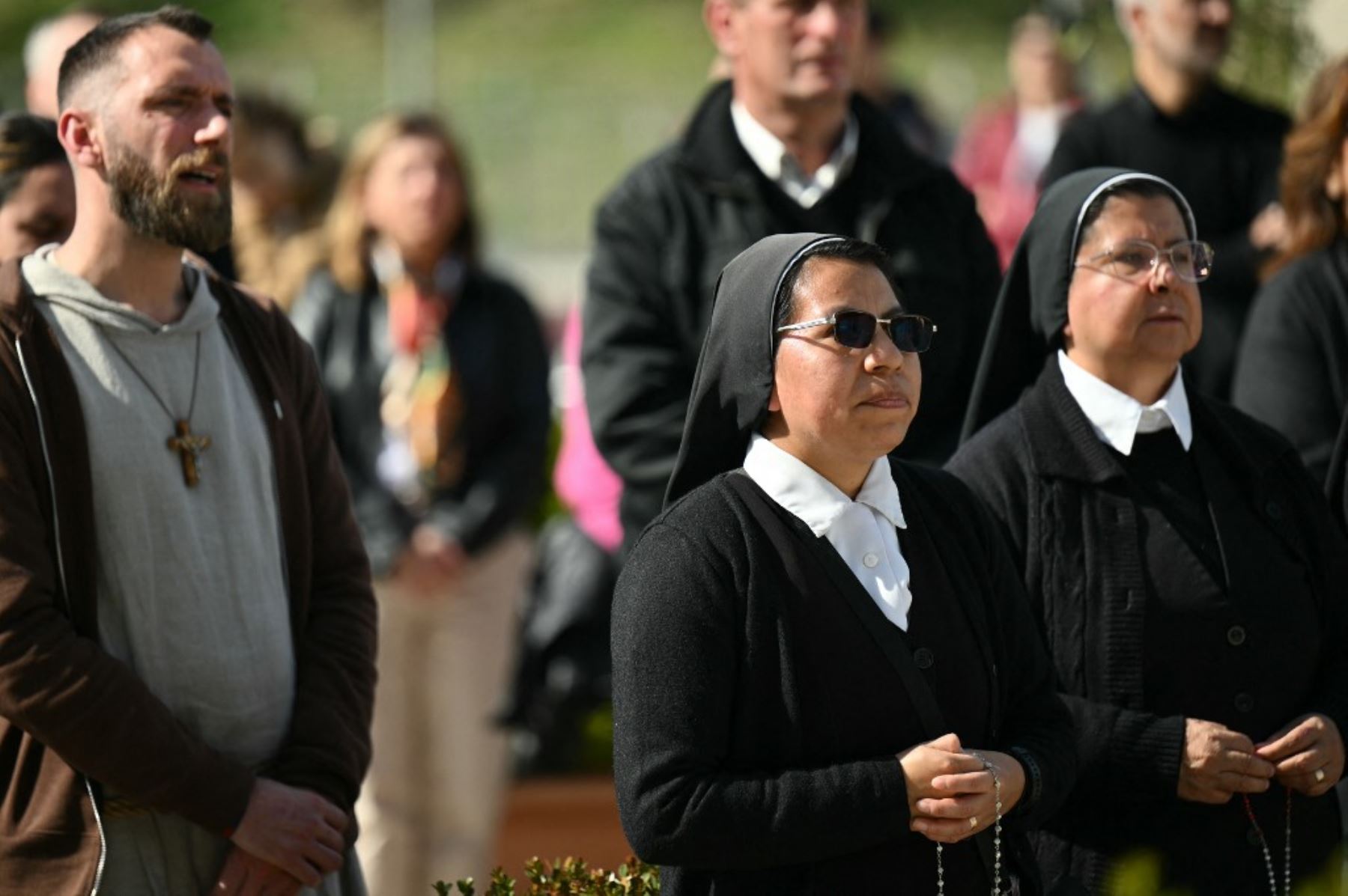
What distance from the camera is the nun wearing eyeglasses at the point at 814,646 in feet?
12.7

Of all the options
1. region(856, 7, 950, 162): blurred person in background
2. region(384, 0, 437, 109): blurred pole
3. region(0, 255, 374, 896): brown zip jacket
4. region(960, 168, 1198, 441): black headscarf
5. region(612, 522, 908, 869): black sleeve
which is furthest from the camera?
region(384, 0, 437, 109): blurred pole

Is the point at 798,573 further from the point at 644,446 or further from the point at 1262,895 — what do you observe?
the point at 644,446

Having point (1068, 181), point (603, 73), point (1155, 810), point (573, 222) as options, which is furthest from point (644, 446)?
point (603, 73)

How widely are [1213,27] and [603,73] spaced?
37.1m

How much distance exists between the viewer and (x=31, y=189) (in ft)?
17.5

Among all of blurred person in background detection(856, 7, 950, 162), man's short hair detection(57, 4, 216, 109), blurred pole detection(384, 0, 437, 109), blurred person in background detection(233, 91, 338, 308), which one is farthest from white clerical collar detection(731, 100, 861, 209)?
blurred pole detection(384, 0, 437, 109)

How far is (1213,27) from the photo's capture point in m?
7.09

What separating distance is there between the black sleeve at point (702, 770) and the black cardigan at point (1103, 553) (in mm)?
852

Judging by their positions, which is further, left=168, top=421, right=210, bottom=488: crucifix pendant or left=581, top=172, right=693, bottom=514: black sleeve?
left=581, top=172, right=693, bottom=514: black sleeve

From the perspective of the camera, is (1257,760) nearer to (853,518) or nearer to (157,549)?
(853,518)

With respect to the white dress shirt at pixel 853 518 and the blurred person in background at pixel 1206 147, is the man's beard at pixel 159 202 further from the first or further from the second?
the blurred person in background at pixel 1206 147

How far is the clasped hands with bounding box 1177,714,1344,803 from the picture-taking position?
4.59 meters

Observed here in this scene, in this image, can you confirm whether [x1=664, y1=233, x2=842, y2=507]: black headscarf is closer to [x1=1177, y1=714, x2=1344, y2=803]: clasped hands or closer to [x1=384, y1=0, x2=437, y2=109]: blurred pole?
[x1=1177, y1=714, x2=1344, y2=803]: clasped hands

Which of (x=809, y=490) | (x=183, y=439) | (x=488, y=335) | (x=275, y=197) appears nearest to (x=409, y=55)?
(x=275, y=197)
